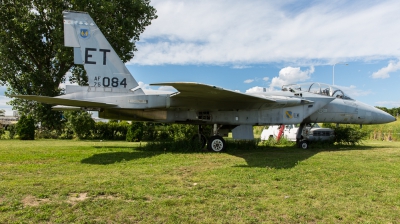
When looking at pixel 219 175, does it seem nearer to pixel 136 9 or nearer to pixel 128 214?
pixel 128 214

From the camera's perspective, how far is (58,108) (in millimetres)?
12609

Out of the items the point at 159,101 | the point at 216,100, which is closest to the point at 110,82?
the point at 159,101

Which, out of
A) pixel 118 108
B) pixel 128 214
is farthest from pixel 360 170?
pixel 118 108

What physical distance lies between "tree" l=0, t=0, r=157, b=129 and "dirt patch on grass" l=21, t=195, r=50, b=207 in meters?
16.7

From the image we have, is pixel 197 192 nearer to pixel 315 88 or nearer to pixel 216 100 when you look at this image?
pixel 216 100

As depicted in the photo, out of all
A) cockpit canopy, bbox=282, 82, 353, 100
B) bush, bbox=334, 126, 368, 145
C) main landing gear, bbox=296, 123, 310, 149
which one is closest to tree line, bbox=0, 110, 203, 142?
main landing gear, bbox=296, 123, 310, 149

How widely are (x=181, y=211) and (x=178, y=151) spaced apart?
6.40m

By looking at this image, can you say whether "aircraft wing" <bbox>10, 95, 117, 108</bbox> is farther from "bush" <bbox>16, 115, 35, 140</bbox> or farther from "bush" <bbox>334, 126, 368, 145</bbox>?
"bush" <bbox>16, 115, 35, 140</bbox>

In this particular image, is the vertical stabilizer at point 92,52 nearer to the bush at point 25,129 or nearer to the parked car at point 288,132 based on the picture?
the parked car at point 288,132

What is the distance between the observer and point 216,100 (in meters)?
10.1

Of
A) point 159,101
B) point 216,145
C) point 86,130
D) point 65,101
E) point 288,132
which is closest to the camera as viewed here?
point 65,101

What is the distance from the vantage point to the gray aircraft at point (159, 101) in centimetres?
981

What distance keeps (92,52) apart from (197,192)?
746 cm

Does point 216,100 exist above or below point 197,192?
above
